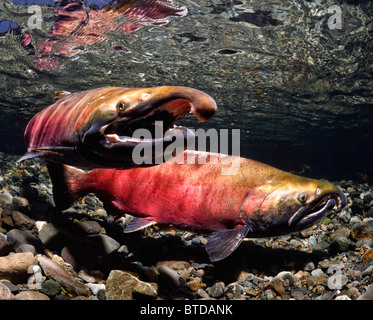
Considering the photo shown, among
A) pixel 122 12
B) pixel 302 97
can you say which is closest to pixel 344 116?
pixel 302 97

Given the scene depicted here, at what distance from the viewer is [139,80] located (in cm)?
1561

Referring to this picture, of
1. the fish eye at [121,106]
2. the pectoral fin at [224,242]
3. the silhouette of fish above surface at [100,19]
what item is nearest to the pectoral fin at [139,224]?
the pectoral fin at [224,242]

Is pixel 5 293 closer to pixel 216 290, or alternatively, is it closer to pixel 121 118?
pixel 121 118

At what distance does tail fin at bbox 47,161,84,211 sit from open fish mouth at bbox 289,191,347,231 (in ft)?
10.1

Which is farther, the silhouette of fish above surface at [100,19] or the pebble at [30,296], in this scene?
the silhouette of fish above surface at [100,19]

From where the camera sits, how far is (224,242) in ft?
10.3

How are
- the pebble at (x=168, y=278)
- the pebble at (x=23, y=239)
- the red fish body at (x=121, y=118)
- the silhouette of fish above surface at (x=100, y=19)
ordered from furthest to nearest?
the silhouette of fish above surface at (x=100, y=19) < the pebble at (x=168, y=278) < the pebble at (x=23, y=239) < the red fish body at (x=121, y=118)

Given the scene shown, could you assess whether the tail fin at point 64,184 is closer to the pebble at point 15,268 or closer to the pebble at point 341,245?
the pebble at point 15,268

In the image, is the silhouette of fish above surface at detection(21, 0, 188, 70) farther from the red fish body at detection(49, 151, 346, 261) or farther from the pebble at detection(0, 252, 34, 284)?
the pebble at detection(0, 252, 34, 284)

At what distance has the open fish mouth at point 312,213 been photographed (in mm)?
3100

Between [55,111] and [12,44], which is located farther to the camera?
[12,44]
